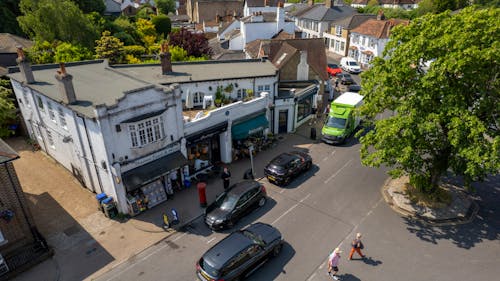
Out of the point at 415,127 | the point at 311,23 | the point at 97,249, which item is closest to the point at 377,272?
the point at 415,127

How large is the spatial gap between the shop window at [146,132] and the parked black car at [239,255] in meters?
8.19

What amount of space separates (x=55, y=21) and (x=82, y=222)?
27.3 m

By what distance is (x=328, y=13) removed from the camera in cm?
6384

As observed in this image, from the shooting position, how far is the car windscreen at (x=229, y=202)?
18328mm

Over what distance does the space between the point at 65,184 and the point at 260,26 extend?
33464 mm

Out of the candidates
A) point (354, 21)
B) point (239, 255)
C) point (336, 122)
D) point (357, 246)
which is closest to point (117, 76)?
point (239, 255)

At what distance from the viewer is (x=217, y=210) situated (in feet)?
60.4

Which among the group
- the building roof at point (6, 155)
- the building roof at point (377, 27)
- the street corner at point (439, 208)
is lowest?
the street corner at point (439, 208)

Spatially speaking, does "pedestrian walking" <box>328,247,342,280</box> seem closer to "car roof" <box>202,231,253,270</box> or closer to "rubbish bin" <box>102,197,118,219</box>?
"car roof" <box>202,231,253,270</box>

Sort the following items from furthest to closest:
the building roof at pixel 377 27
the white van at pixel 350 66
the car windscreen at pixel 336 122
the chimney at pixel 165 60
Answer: the building roof at pixel 377 27 → the white van at pixel 350 66 → the car windscreen at pixel 336 122 → the chimney at pixel 165 60

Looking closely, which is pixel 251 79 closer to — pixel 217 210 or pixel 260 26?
pixel 217 210

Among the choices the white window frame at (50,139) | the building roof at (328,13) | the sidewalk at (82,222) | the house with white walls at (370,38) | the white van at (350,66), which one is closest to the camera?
the sidewalk at (82,222)

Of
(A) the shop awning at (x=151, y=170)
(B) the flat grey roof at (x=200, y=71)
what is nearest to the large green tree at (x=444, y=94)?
(A) the shop awning at (x=151, y=170)

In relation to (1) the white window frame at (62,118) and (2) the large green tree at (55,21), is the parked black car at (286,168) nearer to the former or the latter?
(1) the white window frame at (62,118)
